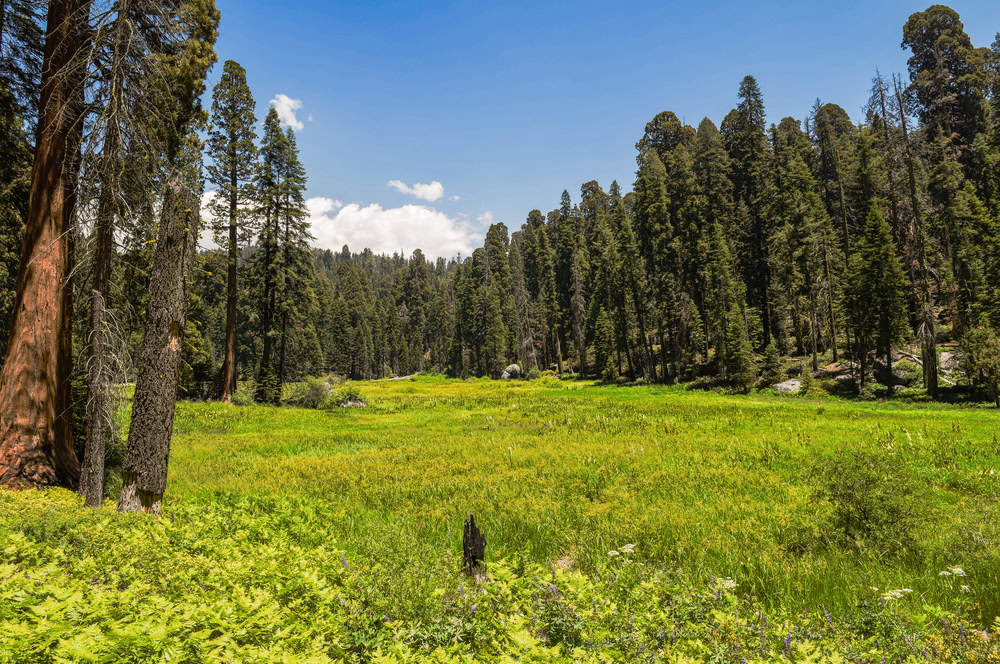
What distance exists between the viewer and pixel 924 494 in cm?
801

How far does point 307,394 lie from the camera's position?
31031mm

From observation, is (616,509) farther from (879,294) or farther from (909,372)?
(909,372)

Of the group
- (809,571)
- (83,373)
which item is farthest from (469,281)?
(809,571)

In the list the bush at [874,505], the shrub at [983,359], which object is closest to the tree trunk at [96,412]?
the bush at [874,505]

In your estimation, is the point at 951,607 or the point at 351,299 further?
the point at 351,299

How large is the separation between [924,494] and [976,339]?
929 inches

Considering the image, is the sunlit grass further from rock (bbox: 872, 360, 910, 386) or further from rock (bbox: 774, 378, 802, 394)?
rock (bbox: 774, 378, 802, 394)

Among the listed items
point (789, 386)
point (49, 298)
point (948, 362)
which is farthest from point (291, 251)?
point (948, 362)

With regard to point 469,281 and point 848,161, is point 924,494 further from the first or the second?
point 469,281

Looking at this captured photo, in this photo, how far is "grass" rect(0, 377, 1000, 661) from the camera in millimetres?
5102

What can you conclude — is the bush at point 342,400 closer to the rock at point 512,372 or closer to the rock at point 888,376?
the rock at point 888,376

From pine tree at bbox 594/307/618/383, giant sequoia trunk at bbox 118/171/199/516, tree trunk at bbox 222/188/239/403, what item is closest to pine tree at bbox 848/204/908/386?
pine tree at bbox 594/307/618/383

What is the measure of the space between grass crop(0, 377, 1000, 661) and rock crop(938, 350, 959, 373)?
13489 millimetres

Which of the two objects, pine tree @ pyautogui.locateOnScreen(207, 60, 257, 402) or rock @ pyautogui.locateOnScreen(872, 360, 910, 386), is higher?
pine tree @ pyautogui.locateOnScreen(207, 60, 257, 402)
